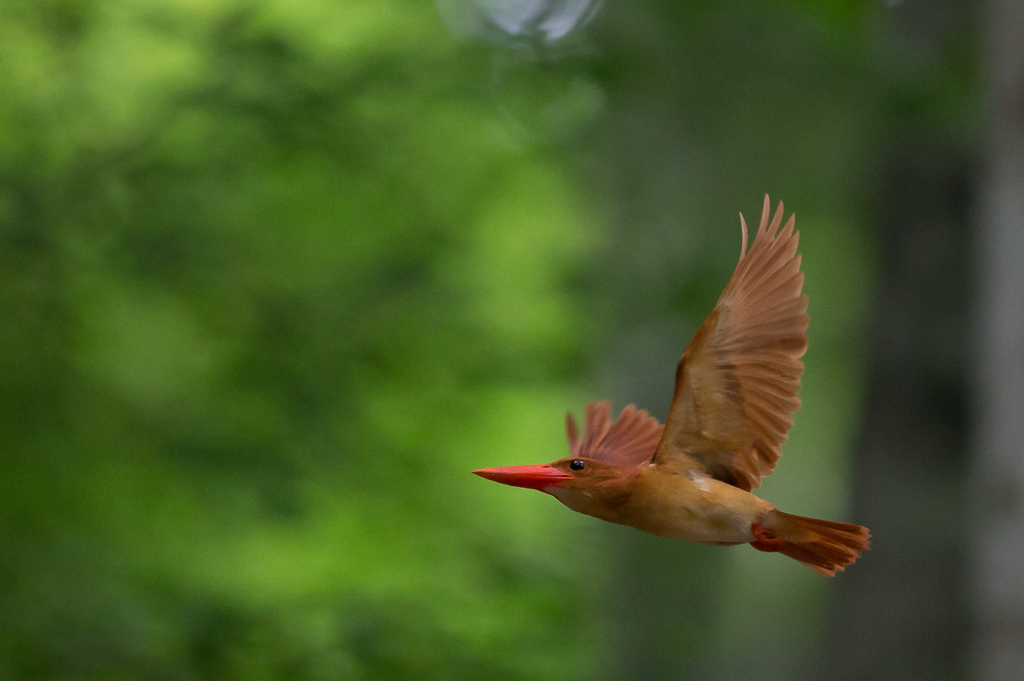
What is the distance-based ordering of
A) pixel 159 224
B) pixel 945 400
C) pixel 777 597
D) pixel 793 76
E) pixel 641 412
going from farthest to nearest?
pixel 777 597 < pixel 793 76 < pixel 945 400 < pixel 159 224 < pixel 641 412

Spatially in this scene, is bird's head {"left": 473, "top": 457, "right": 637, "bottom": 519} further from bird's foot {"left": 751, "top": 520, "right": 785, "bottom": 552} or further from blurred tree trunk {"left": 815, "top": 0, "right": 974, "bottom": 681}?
blurred tree trunk {"left": 815, "top": 0, "right": 974, "bottom": 681}

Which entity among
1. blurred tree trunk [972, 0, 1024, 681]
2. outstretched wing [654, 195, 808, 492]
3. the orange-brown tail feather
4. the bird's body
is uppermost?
blurred tree trunk [972, 0, 1024, 681]

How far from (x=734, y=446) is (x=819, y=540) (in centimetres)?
9

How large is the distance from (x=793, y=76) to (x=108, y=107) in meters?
3.50

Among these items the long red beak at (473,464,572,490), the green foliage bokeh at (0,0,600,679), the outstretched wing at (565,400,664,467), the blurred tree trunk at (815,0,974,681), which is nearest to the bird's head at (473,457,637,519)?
the long red beak at (473,464,572,490)

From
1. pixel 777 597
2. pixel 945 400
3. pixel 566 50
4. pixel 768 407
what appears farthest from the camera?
pixel 777 597

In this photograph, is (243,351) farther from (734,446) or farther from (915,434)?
(734,446)

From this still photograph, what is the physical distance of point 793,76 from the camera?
5.07 meters

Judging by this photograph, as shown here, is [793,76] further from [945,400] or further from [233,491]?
[233,491]

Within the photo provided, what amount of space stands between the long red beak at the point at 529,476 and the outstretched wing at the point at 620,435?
0.17 meters

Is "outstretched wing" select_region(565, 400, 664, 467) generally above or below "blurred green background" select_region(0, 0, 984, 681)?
below

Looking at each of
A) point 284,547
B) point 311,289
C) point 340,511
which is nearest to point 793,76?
point 311,289

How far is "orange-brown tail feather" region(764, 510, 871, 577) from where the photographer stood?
54cm

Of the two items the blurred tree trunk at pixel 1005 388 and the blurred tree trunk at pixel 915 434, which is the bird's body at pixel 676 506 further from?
the blurred tree trunk at pixel 915 434
